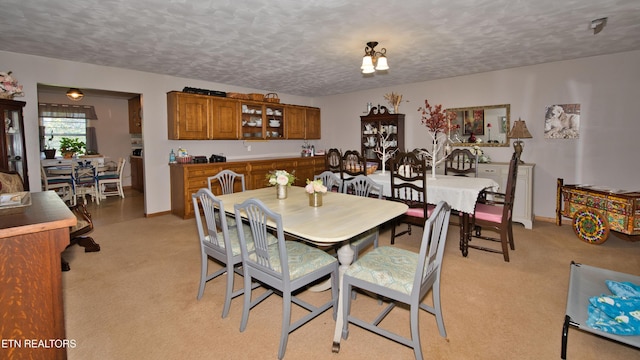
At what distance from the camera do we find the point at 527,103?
16.1 feet

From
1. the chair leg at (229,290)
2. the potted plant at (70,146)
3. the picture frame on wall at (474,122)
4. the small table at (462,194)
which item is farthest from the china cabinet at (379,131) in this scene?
the potted plant at (70,146)

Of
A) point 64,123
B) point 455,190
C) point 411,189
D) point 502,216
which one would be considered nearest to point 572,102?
point 502,216

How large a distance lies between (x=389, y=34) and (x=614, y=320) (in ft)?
9.75

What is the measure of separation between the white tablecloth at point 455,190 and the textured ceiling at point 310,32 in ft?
5.30

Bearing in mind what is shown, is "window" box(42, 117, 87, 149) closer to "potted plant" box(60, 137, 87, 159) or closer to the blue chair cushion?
"potted plant" box(60, 137, 87, 159)

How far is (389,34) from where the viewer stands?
11.0 ft

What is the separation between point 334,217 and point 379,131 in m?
4.43

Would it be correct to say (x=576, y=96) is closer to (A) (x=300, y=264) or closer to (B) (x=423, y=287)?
(B) (x=423, y=287)

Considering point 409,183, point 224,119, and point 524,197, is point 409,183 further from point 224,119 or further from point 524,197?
→ point 224,119

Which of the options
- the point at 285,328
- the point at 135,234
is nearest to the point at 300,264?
the point at 285,328

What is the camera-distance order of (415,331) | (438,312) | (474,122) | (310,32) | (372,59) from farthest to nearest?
1. (474,122)
2. (372,59)
3. (310,32)
4. (438,312)
5. (415,331)

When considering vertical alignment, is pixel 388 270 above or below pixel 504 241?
above

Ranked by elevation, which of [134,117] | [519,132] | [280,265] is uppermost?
[134,117]

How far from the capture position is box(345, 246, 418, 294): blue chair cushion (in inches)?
72.7
